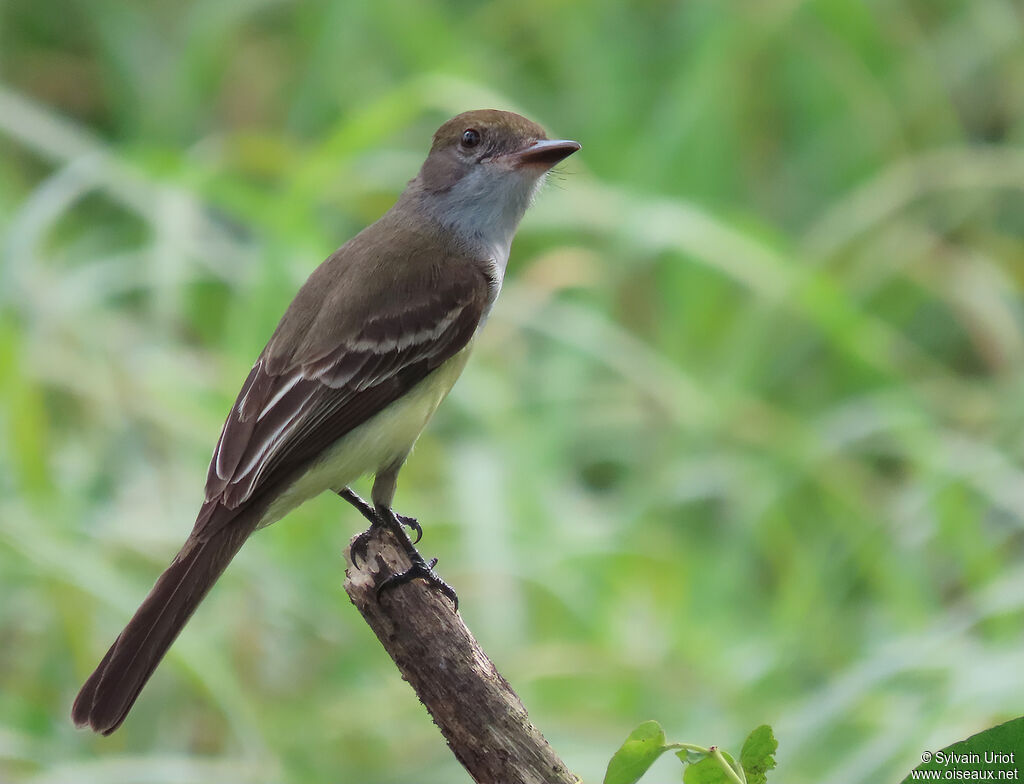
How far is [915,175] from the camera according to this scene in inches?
243

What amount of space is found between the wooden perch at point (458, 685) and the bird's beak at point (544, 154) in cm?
110

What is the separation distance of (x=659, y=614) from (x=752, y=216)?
2.56m

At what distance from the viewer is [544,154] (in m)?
3.26

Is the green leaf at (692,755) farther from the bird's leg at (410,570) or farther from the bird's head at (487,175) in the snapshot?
the bird's head at (487,175)

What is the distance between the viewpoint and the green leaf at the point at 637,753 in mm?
1596

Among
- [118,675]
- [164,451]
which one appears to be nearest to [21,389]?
[164,451]

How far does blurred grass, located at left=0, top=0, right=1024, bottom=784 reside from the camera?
4.31 metres

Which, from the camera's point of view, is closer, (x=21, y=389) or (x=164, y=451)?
(x=21, y=389)

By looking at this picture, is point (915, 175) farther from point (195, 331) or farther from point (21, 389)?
point (21, 389)

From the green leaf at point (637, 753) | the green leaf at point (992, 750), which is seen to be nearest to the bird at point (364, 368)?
the green leaf at point (637, 753)

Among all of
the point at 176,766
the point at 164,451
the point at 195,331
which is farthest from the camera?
the point at 195,331

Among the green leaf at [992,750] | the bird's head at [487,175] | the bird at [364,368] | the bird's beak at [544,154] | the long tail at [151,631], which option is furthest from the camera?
the bird's head at [487,175]

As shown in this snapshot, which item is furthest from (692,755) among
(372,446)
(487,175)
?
(487,175)

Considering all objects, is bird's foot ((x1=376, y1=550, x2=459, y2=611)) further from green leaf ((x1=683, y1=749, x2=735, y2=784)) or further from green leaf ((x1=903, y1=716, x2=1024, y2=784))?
green leaf ((x1=903, y1=716, x2=1024, y2=784))
